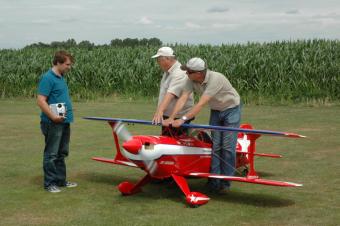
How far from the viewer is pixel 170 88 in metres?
7.51

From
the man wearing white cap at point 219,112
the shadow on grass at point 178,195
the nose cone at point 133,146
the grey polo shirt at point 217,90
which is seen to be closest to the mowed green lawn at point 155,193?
the shadow on grass at point 178,195

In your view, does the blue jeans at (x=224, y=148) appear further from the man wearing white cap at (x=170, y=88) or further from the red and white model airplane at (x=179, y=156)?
the man wearing white cap at (x=170, y=88)

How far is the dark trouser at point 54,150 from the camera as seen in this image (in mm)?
7648

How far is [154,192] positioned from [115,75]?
18.5 metres

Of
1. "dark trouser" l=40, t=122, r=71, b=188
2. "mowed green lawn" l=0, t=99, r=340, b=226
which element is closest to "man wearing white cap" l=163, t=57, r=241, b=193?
"mowed green lawn" l=0, t=99, r=340, b=226

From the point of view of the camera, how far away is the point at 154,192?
7867 millimetres

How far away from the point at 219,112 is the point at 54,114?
2218 mm

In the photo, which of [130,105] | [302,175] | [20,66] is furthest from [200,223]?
[20,66]

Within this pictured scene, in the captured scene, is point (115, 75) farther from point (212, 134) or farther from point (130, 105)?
point (212, 134)

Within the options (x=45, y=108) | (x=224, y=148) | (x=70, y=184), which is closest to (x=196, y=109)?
(x=224, y=148)

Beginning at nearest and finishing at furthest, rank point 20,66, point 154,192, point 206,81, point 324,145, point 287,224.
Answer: point 287,224 < point 206,81 < point 154,192 < point 324,145 < point 20,66

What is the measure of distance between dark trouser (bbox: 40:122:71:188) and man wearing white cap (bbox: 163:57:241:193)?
5.05ft

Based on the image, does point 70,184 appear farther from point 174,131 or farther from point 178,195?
point 174,131

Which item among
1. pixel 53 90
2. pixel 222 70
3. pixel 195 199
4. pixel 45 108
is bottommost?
pixel 195 199
